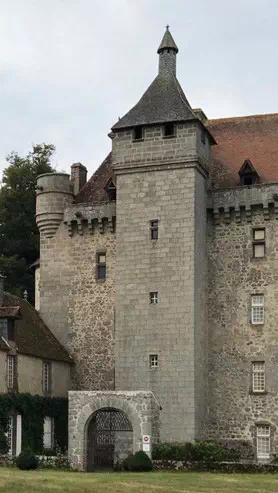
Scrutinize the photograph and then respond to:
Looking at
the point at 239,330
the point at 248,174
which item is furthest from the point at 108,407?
the point at 248,174

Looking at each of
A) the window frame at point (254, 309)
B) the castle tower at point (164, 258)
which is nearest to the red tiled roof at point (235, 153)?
the castle tower at point (164, 258)

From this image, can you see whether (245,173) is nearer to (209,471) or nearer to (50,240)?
(50,240)

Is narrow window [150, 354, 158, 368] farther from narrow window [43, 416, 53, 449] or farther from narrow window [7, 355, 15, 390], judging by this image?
narrow window [7, 355, 15, 390]

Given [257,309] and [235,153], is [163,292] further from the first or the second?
[235,153]

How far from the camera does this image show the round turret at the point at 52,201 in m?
40.0

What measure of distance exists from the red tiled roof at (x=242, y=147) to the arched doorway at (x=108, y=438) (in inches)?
424

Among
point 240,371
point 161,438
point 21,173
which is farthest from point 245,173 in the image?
point 21,173

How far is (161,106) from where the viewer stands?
37.4 m

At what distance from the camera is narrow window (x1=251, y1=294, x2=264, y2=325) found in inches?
1423

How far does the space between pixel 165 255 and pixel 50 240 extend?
636cm

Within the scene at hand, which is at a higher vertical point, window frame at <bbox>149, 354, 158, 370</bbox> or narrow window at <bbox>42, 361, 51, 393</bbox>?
window frame at <bbox>149, 354, 158, 370</bbox>

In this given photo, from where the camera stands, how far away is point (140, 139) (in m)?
37.1

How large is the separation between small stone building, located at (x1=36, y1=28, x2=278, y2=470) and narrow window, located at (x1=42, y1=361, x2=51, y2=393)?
188cm

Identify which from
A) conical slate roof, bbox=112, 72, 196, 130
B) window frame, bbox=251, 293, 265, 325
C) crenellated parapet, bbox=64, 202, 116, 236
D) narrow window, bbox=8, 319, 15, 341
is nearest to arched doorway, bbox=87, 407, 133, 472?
narrow window, bbox=8, 319, 15, 341
